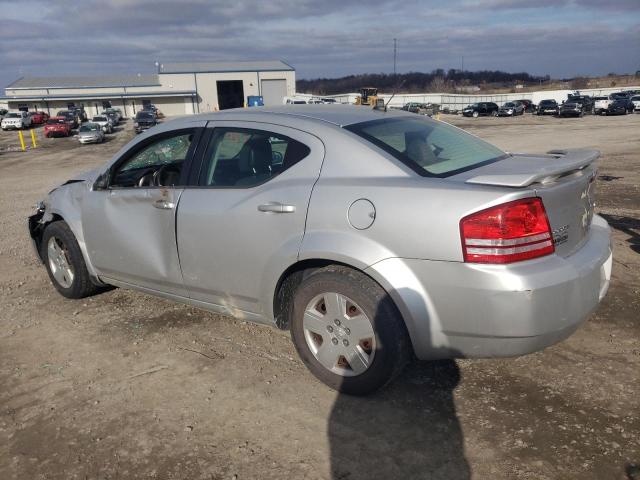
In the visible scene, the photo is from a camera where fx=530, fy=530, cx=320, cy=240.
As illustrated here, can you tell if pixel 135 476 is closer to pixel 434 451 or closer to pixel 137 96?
pixel 434 451

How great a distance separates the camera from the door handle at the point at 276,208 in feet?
10.5

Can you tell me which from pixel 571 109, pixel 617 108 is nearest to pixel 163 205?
pixel 571 109

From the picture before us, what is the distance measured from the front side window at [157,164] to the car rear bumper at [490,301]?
1.93 m

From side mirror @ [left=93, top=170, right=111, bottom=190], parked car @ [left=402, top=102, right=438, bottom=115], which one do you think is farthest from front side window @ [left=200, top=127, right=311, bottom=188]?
parked car @ [left=402, top=102, right=438, bottom=115]

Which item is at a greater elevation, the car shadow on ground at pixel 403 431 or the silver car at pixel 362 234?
the silver car at pixel 362 234

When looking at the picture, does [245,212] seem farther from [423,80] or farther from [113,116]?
[423,80]

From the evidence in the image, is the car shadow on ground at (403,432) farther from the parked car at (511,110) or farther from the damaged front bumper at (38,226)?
the parked car at (511,110)

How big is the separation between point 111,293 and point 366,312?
316cm

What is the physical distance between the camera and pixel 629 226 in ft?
23.0

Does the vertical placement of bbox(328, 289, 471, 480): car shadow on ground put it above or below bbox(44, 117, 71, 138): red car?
above

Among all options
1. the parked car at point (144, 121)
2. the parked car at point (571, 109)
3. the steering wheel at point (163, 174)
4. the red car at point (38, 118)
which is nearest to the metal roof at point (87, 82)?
the red car at point (38, 118)

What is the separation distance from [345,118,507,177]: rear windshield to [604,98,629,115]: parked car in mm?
48302

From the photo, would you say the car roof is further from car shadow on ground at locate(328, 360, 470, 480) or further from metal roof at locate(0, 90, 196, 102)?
metal roof at locate(0, 90, 196, 102)

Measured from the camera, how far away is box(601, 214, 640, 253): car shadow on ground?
20.2 ft
